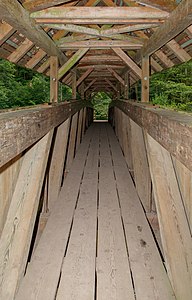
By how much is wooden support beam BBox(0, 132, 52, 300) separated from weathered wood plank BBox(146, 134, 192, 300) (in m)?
0.91

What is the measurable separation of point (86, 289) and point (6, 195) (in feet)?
3.01

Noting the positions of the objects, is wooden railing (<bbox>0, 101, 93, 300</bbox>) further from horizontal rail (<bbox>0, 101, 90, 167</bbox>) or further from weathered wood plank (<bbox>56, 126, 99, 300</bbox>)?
weathered wood plank (<bbox>56, 126, 99, 300</bbox>)

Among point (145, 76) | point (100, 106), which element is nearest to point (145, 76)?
point (145, 76)

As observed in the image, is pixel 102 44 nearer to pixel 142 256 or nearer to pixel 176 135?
pixel 142 256

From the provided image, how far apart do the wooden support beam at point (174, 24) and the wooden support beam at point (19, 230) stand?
7.09 feet

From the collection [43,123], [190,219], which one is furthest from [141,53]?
[190,219]

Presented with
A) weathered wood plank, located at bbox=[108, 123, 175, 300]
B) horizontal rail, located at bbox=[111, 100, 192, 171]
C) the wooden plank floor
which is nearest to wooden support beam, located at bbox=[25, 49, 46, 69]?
the wooden plank floor

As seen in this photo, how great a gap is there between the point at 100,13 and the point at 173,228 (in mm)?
3091

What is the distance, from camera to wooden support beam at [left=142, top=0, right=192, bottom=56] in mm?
2932

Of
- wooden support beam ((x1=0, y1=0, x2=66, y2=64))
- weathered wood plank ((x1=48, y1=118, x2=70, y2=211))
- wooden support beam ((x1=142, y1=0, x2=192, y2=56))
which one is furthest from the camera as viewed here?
weathered wood plank ((x1=48, y1=118, x2=70, y2=211))

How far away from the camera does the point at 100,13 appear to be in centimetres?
389

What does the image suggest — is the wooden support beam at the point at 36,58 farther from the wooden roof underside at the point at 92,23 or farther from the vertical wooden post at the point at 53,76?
the vertical wooden post at the point at 53,76

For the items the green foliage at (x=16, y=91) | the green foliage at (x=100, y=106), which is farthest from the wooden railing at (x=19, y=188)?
the green foliage at (x=100, y=106)

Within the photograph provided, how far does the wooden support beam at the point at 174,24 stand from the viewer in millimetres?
2932
